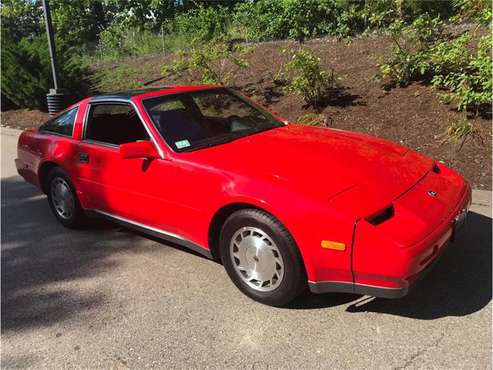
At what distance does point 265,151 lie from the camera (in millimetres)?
3475

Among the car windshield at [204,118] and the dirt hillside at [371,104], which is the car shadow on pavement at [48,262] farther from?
the dirt hillside at [371,104]

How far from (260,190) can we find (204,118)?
130 cm

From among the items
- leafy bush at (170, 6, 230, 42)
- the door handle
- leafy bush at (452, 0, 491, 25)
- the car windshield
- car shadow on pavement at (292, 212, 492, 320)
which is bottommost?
car shadow on pavement at (292, 212, 492, 320)

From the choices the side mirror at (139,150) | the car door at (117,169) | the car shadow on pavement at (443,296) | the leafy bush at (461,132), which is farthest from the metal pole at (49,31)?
the car shadow on pavement at (443,296)

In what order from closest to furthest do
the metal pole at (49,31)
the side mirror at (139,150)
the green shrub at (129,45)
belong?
the side mirror at (139,150) → the metal pole at (49,31) → the green shrub at (129,45)

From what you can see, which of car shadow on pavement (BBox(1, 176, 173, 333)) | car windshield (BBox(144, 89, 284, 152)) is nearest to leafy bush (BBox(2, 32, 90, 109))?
car shadow on pavement (BBox(1, 176, 173, 333))

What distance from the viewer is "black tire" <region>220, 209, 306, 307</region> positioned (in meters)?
2.88

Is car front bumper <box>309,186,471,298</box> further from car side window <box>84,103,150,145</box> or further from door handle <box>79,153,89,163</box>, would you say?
door handle <box>79,153,89,163</box>

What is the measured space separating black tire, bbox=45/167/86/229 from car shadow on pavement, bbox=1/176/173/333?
0.10m

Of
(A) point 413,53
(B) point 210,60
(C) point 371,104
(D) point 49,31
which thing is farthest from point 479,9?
(D) point 49,31

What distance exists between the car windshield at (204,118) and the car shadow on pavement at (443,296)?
1.53m

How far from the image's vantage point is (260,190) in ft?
9.62

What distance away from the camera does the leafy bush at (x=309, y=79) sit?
771 cm

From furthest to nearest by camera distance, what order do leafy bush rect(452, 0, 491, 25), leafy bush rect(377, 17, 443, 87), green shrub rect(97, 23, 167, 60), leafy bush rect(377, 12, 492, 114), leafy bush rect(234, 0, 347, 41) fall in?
green shrub rect(97, 23, 167, 60) < leafy bush rect(234, 0, 347, 41) < leafy bush rect(377, 17, 443, 87) < leafy bush rect(377, 12, 492, 114) < leafy bush rect(452, 0, 491, 25)
